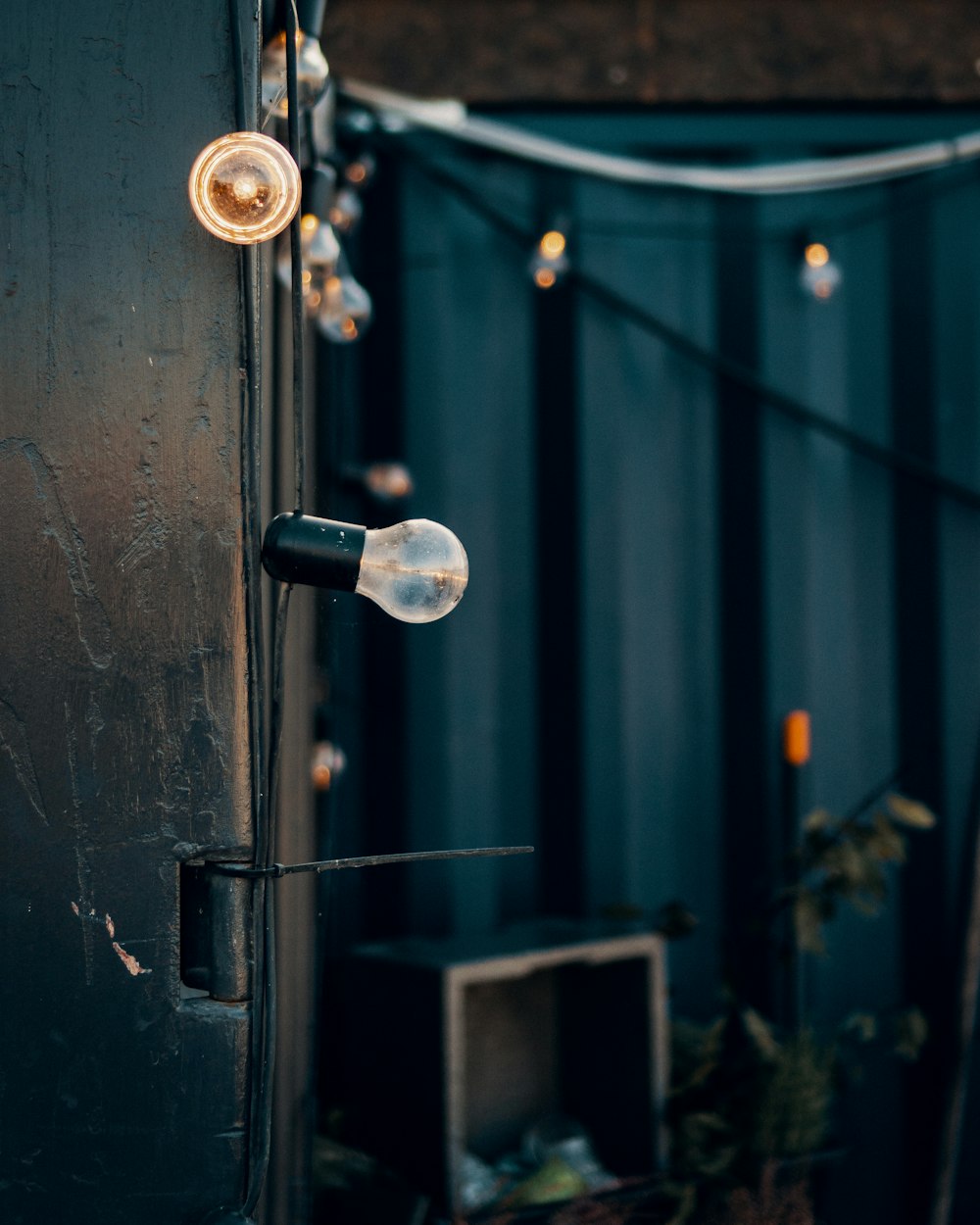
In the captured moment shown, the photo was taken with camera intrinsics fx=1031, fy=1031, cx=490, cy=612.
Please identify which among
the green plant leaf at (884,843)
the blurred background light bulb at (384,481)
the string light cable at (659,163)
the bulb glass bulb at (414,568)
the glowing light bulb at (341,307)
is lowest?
the green plant leaf at (884,843)

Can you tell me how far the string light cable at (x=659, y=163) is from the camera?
8.39 ft

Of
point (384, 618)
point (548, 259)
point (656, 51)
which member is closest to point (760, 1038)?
point (384, 618)

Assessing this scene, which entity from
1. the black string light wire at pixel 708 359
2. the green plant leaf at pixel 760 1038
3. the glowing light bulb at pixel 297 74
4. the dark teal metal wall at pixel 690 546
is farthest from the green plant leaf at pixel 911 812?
the glowing light bulb at pixel 297 74

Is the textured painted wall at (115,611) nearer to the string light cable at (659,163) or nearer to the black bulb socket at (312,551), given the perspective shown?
the black bulb socket at (312,551)

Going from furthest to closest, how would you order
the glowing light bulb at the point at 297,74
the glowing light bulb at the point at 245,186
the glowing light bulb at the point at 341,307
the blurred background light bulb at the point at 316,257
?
1. the glowing light bulb at the point at 341,307
2. the blurred background light bulb at the point at 316,257
3. the glowing light bulb at the point at 297,74
4. the glowing light bulb at the point at 245,186

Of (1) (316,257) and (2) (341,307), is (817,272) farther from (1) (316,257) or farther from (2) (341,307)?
(1) (316,257)

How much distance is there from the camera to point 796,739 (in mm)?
2561

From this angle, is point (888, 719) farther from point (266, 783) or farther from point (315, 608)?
point (266, 783)

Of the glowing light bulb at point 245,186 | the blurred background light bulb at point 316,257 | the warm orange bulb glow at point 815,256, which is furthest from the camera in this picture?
the warm orange bulb glow at point 815,256

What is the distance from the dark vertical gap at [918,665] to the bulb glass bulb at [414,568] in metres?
2.05

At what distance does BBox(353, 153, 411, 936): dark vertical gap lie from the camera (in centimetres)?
258

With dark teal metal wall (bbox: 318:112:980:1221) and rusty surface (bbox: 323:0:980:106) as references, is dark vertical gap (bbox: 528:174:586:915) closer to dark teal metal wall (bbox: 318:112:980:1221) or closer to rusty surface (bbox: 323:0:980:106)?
dark teal metal wall (bbox: 318:112:980:1221)

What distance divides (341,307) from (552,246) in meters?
0.82

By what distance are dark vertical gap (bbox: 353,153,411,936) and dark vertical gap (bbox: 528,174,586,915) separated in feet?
1.18
